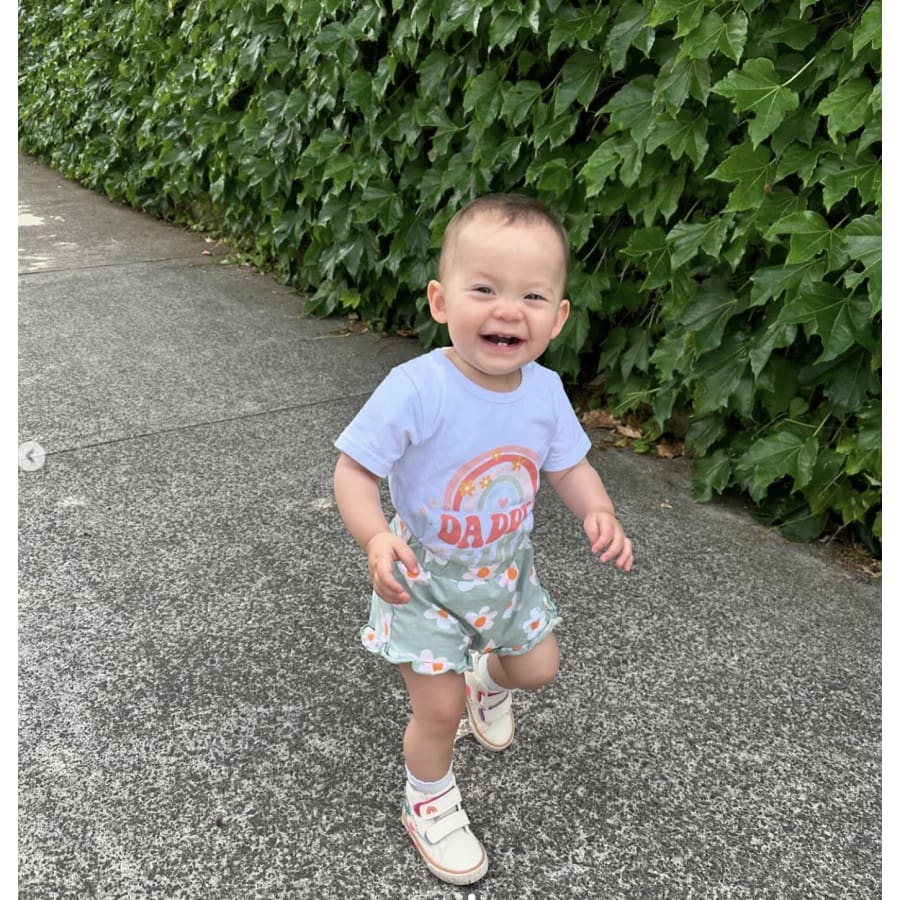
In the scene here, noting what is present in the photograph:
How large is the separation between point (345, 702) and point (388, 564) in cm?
81

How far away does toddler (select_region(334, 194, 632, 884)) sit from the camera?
5.11 feet

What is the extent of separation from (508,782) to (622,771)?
9.7 inches

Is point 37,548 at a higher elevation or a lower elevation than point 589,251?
lower

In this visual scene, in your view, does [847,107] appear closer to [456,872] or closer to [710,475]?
[710,475]

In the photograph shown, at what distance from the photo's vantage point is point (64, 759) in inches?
76.7

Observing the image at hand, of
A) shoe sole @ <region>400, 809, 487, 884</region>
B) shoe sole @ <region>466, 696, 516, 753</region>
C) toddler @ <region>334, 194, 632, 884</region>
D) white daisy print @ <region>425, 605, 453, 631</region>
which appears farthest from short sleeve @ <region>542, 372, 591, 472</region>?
shoe sole @ <region>400, 809, 487, 884</region>

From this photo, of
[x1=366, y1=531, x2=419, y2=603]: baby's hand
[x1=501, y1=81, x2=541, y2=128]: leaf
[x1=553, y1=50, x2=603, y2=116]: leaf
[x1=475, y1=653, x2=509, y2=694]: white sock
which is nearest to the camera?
[x1=366, y1=531, x2=419, y2=603]: baby's hand

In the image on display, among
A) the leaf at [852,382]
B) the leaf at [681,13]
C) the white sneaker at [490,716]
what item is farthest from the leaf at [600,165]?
the white sneaker at [490,716]

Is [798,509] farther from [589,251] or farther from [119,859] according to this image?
[119,859]

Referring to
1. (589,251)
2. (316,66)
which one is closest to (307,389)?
(589,251)

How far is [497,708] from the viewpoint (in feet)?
6.62

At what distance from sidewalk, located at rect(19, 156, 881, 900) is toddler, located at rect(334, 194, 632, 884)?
23 centimetres

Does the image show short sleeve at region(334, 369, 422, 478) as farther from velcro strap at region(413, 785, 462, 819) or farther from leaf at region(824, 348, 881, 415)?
leaf at region(824, 348, 881, 415)

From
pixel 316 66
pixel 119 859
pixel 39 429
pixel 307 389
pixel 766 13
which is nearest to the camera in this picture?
pixel 119 859
